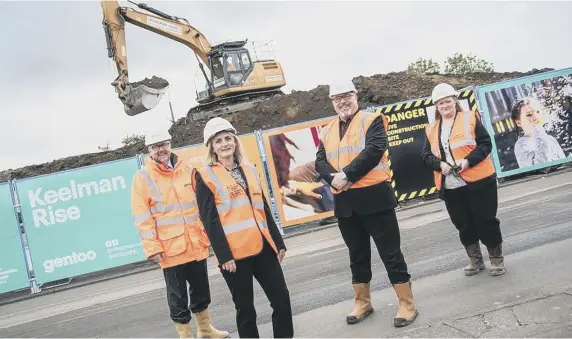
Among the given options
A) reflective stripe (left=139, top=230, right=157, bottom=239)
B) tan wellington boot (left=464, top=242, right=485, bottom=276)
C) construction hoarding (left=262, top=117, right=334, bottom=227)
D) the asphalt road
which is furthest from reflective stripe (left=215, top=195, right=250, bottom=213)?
construction hoarding (left=262, top=117, right=334, bottom=227)

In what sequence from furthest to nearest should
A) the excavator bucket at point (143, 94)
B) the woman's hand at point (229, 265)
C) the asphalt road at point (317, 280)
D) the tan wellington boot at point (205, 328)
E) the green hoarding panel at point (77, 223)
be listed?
1. the excavator bucket at point (143, 94)
2. the green hoarding panel at point (77, 223)
3. the asphalt road at point (317, 280)
4. the tan wellington boot at point (205, 328)
5. the woman's hand at point (229, 265)

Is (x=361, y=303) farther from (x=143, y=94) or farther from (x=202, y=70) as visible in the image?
(x=202, y=70)

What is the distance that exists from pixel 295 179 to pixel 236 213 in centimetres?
857

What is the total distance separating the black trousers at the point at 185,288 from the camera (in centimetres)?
501

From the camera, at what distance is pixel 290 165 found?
41.9 ft

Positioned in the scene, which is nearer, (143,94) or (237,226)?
(237,226)

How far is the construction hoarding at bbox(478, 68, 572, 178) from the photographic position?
45.6 feet

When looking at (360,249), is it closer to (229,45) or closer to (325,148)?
(325,148)

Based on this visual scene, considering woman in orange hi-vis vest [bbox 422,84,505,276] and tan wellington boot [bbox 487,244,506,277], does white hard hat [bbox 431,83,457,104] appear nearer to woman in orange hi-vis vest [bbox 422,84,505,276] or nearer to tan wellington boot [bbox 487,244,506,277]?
woman in orange hi-vis vest [bbox 422,84,505,276]

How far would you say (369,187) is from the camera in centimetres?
470

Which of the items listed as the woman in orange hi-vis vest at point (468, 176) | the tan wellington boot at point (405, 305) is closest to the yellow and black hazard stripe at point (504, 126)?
the woman in orange hi-vis vest at point (468, 176)

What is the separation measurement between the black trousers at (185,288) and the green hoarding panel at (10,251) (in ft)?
23.2

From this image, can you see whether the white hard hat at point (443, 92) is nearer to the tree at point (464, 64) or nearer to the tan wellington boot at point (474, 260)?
the tan wellington boot at point (474, 260)

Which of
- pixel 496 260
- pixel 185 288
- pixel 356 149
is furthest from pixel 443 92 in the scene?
pixel 185 288
